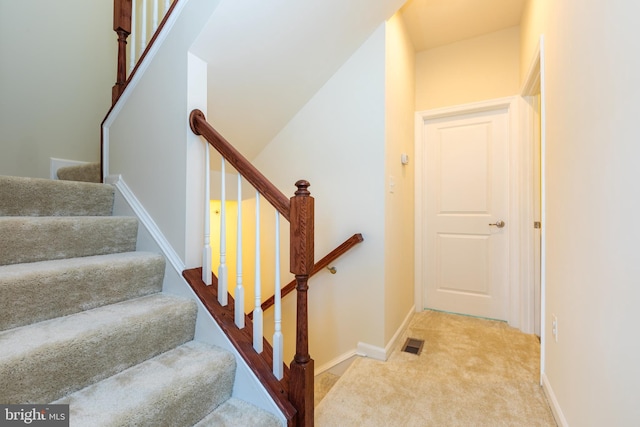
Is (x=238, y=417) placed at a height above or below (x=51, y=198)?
below

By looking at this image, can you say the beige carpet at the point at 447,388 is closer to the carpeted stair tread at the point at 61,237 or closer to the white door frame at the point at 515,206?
the white door frame at the point at 515,206

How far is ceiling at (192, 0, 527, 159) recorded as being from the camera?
1.61m

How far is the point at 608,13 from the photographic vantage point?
1023 millimetres

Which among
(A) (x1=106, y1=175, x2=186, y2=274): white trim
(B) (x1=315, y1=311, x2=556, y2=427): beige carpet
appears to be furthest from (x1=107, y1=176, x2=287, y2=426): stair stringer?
(B) (x1=315, y1=311, x2=556, y2=427): beige carpet

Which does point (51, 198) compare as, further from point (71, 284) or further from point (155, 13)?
point (155, 13)

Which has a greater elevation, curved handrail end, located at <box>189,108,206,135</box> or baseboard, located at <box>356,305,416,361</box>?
curved handrail end, located at <box>189,108,206,135</box>

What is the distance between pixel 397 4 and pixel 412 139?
1.21 m

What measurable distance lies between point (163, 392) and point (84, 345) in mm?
325

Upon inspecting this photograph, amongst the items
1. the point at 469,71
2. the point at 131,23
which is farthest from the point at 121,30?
the point at 469,71

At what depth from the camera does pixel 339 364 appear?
222 centimetres

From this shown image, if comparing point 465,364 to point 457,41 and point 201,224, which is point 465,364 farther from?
point 457,41

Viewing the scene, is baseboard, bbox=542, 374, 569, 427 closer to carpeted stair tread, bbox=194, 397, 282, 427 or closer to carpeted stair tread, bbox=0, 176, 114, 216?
carpeted stair tread, bbox=194, 397, 282, 427

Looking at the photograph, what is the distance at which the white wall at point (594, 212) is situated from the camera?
0.88m

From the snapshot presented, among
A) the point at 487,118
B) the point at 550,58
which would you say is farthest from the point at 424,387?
the point at 487,118
